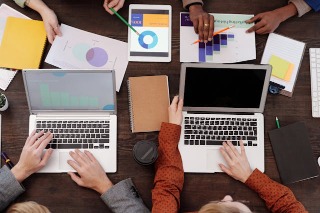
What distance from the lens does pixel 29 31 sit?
4.47ft

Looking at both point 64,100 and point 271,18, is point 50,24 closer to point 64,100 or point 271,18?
point 64,100

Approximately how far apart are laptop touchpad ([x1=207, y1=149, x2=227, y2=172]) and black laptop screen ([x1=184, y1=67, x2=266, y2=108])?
16 cm

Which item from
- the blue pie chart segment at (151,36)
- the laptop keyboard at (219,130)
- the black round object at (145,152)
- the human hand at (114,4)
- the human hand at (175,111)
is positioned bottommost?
the black round object at (145,152)

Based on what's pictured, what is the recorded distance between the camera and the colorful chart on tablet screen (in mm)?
1364

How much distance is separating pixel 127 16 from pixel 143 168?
57cm

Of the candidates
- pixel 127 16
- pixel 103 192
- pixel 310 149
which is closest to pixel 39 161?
pixel 103 192

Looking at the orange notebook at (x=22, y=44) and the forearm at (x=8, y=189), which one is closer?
the forearm at (x=8, y=189)

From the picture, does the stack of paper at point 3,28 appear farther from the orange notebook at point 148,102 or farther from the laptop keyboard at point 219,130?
the laptop keyboard at point 219,130

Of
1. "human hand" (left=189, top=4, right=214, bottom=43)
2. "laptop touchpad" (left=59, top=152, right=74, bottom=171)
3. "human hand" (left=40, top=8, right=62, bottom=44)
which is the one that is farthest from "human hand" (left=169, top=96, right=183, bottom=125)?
"human hand" (left=40, top=8, right=62, bottom=44)

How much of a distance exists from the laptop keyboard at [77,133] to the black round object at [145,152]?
0.36 ft

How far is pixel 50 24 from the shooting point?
4.41 feet

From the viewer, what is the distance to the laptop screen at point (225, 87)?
122cm

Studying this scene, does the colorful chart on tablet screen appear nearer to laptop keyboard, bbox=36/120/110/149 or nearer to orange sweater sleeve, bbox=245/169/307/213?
laptop keyboard, bbox=36/120/110/149

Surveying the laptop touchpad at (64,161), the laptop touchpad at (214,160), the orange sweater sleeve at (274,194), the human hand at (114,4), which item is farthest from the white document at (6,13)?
the orange sweater sleeve at (274,194)
